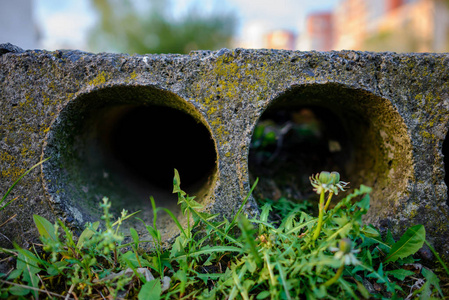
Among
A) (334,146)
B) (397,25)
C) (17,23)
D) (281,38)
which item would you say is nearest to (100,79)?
(334,146)

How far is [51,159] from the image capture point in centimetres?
140

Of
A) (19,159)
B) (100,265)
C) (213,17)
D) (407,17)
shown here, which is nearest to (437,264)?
(100,265)

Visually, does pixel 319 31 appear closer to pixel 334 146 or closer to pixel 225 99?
pixel 334 146

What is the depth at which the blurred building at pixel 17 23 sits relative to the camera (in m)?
3.04

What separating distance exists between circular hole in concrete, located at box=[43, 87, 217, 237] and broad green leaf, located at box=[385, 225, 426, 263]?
0.84 m

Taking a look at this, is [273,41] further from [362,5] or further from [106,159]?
[106,159]

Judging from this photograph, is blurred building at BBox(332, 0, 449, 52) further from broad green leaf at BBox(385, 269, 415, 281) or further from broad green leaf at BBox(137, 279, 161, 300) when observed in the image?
broad green leaf at BBox(137, 279, 161, 300)

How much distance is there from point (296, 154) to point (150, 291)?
175 centimetres

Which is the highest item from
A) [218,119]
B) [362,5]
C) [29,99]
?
[362,5]

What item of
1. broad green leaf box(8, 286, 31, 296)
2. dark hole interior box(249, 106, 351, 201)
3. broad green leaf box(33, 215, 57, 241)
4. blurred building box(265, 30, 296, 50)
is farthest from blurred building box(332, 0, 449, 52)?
broad green leaf box(8, 286, 31, 296)

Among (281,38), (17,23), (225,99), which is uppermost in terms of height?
(281,38)

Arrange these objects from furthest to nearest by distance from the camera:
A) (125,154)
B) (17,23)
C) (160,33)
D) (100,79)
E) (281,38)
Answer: (281,38) → (160,33) → (17,23) → (125,154) → (100,79)

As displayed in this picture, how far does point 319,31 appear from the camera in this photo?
26.3m

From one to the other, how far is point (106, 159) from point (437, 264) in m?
2.02
